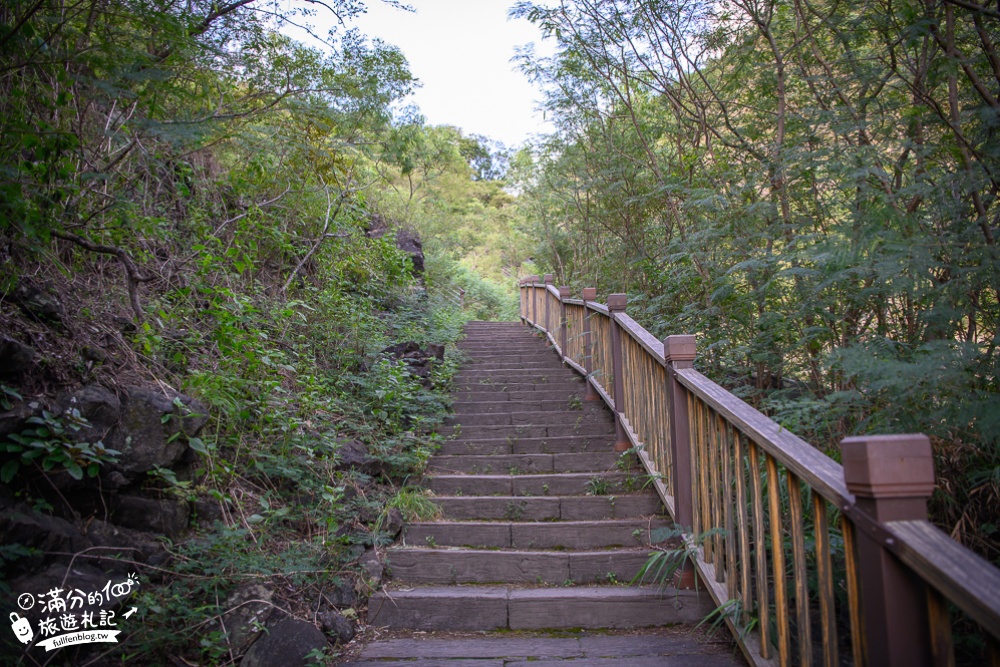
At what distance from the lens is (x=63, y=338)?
3229 mm

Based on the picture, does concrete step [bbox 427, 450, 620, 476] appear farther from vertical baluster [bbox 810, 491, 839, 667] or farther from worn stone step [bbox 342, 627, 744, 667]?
vertical baluster [bbox 810, 491, 839, 667]

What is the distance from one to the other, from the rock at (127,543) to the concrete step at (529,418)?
10.2 feet

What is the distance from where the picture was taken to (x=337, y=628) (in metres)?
3.02

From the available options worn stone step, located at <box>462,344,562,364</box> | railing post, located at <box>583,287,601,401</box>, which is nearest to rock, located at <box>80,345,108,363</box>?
railing post, located at <box>583,287,601,401</box>

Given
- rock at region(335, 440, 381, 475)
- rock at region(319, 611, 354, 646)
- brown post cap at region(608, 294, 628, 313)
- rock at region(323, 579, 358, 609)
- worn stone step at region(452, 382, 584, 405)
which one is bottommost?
rock at region(319, 611, 354, 646)

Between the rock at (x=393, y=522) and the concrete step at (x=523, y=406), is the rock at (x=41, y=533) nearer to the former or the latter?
the rock at (x=393, y=522)

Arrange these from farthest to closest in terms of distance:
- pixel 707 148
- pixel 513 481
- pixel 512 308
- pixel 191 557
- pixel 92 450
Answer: pixel 512 308, pixel 707 148, pixel 513 481, pixel 191 557, pixel 92 450

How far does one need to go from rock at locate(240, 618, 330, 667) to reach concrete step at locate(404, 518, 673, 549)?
1.09 m

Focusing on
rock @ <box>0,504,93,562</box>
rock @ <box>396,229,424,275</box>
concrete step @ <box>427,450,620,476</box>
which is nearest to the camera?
rock @ <box>0,504,93,562</box>

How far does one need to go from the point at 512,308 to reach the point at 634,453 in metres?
13.0

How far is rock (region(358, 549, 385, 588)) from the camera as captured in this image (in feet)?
11.2

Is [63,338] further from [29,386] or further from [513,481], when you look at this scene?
[513,481]

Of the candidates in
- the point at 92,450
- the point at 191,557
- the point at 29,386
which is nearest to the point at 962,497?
the point at 191,557

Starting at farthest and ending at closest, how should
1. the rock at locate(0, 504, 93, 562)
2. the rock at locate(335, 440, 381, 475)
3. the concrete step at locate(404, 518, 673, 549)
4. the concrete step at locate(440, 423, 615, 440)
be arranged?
the concrete step at locate(440, 423, 615, 440), the rock at locate(335, 440, 381, 475), the concrete step at locate(404, 518, 673, 549), the rock at locate(0, 504, 93, 562)
